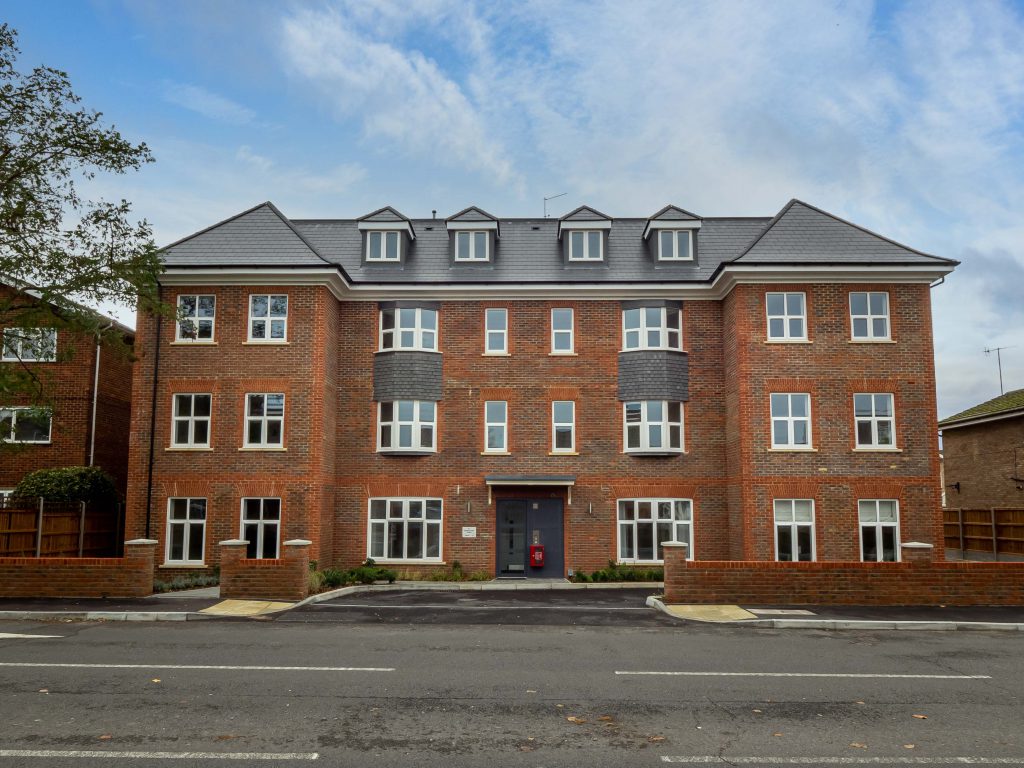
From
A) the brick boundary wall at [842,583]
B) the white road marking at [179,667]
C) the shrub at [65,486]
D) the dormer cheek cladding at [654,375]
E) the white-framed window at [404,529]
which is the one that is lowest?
the white road marking at [179,667]

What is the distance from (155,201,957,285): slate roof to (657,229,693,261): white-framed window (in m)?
0.23

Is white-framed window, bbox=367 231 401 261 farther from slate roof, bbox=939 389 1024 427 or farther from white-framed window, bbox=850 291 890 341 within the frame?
slate roof, bbox=939 389 1024 427

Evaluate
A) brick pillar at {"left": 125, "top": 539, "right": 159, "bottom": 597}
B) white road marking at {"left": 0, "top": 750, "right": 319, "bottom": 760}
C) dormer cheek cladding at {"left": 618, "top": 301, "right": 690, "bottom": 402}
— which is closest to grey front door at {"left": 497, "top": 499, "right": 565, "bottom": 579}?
dormer cheek cladding at {"left": 618, "top": 301, "right": 690, "bottom": 402}

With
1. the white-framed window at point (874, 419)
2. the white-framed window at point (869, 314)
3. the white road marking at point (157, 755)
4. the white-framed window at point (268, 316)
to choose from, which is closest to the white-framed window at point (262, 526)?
the white-framed window at point (268, 316)

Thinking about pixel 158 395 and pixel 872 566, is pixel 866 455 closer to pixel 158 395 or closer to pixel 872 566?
pixel 872 566

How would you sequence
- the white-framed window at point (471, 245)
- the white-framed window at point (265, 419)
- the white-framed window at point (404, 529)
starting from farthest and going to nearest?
the white-framed window at point (471, 245)
the white-framed window at point (404, 529)
the white-framed window at point (265, 419)

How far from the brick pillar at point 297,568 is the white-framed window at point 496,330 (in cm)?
923

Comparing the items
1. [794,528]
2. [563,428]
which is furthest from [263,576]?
[794,528]

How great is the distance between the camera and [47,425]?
81.5ft

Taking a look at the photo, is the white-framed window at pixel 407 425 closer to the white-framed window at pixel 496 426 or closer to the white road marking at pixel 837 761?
the white-framed window at pixel 496 426

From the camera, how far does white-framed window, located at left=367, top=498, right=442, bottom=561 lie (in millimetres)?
23375

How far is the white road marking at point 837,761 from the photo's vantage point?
6527 mm

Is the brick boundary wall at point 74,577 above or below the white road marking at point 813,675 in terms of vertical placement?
above

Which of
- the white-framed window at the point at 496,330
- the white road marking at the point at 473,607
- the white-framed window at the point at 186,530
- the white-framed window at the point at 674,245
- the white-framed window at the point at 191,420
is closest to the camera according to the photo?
the white road marking at the point at 473,607
